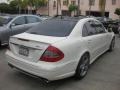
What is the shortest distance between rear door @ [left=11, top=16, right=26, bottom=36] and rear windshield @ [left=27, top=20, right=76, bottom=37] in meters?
3.29

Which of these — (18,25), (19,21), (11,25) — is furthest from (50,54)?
(19,21)

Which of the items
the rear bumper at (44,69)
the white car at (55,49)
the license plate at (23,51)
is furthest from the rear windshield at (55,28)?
the rear bumper at (44,69)

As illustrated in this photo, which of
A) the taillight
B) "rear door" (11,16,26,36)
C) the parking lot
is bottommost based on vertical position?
the parking lot

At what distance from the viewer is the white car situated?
13.3ft

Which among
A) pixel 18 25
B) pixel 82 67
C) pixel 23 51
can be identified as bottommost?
pixel 82 67

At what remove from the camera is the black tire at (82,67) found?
478 cm

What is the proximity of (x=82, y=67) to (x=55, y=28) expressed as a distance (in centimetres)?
118

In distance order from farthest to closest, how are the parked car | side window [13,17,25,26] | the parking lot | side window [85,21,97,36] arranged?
side window [13,17,25,26], the parked car, side window [85,21,97,36], the parking lot

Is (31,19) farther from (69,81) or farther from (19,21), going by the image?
(69,81)

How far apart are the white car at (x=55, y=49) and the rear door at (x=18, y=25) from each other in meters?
3.29

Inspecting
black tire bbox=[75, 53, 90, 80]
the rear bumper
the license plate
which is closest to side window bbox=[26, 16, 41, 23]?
black tire bbox=[75, 53, 90, 80]

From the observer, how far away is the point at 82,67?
4973 mm

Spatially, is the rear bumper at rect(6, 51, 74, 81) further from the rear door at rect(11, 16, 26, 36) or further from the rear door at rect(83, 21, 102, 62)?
the rear door at rect(11, 16, 26, 36)

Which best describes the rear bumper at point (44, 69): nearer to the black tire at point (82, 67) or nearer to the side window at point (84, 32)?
the black tire at point (82, 67)
